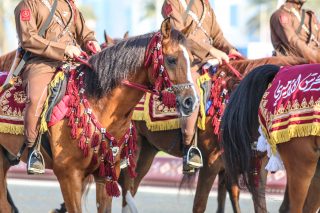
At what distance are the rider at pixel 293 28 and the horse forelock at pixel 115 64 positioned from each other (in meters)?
2.79

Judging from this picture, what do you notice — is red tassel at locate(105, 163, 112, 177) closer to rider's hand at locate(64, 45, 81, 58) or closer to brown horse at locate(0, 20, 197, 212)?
brown horse at locate(0, 20, 197, 212)

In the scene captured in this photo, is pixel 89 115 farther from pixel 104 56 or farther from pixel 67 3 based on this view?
pixel 67 3

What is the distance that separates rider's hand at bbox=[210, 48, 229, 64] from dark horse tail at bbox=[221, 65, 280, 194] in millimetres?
1447

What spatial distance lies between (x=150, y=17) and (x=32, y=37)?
43100 millimetres

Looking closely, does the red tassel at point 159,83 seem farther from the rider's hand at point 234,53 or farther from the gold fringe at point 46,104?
the rider's hand at point 234,53

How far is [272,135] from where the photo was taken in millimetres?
7531

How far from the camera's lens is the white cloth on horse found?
7629 millimetres

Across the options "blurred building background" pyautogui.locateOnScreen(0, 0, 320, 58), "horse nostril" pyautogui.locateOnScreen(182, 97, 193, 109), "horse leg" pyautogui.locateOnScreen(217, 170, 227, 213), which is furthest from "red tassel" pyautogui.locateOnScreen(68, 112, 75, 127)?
"blurred building background" pyautogui.locateOnScreen(0, 0, 320, 58)

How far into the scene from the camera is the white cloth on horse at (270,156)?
763 centimetres

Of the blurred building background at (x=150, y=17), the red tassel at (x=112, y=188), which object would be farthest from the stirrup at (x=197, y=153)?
the blurred building background at (x=150, y=17)

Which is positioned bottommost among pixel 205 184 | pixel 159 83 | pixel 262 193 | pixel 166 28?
pixel 205 184

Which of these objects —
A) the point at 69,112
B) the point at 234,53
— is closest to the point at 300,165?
the point at 69,112

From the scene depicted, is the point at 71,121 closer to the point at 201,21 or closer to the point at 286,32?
the point at 201,21

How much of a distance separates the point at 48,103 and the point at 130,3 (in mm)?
56204
